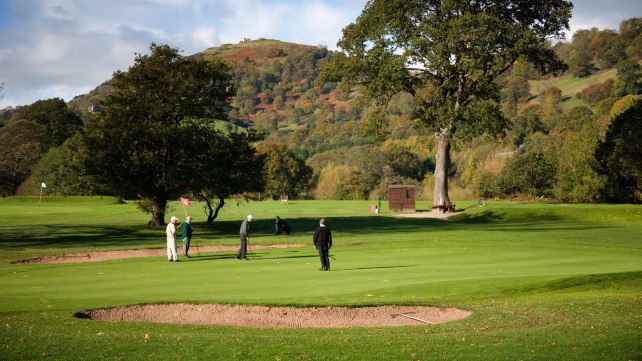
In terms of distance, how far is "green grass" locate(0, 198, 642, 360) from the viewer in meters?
10.9

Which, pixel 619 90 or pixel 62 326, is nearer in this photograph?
pixel 62 326

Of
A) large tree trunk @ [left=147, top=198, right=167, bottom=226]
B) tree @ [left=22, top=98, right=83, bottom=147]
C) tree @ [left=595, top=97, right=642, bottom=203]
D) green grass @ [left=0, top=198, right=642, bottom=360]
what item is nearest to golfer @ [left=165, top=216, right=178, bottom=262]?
green grass @ [left=0, top=198, right=642, bottom=360]

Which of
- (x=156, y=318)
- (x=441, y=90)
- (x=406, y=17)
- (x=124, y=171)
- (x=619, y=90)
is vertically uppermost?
(x=619, y=90)

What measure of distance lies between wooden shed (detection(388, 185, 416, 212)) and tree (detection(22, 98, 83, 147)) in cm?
7695

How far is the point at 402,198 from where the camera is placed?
69688 mm

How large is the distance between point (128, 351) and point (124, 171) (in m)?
35.8

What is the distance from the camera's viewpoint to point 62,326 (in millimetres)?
13141

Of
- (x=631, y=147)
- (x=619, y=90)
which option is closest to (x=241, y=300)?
(x=631, y=147)

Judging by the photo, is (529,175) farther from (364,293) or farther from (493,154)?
(364,293)

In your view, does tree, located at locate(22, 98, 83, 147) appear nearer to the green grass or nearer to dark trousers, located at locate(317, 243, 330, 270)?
the green grass

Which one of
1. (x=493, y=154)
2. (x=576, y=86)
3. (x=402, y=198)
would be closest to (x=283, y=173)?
(x=493, y=154)

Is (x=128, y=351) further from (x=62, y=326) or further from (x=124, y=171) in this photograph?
(x=124, y=171)

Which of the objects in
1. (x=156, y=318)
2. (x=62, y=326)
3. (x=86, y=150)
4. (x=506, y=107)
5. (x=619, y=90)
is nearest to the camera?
(x=62, y=326)

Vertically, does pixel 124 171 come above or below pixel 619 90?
below
